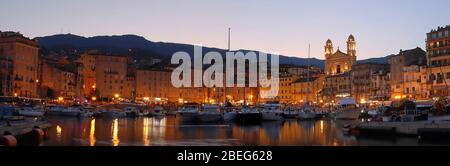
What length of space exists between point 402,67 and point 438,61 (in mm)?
16007

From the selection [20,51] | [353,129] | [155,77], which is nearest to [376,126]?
[353,129]

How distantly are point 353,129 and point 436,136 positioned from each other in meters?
8.86

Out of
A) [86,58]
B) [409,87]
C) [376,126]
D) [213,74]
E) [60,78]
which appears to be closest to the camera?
[376,126]

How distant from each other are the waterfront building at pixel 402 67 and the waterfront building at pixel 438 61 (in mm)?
8245

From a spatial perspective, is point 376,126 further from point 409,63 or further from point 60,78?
point 60,78

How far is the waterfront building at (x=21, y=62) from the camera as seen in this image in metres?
109

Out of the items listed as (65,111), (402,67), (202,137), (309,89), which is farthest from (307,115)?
(309,89)

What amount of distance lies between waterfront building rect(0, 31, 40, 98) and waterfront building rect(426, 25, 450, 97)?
258 feet

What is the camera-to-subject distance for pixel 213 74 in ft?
530

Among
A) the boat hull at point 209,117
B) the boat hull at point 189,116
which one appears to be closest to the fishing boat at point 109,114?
the boat hull at point 189,116

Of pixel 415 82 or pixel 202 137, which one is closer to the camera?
pixel 202 137

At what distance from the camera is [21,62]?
112 metres

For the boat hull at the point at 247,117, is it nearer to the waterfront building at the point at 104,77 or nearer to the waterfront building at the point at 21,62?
the waterfront building at the point at 21,62

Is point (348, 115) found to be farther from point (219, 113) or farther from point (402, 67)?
point (402, 67)
